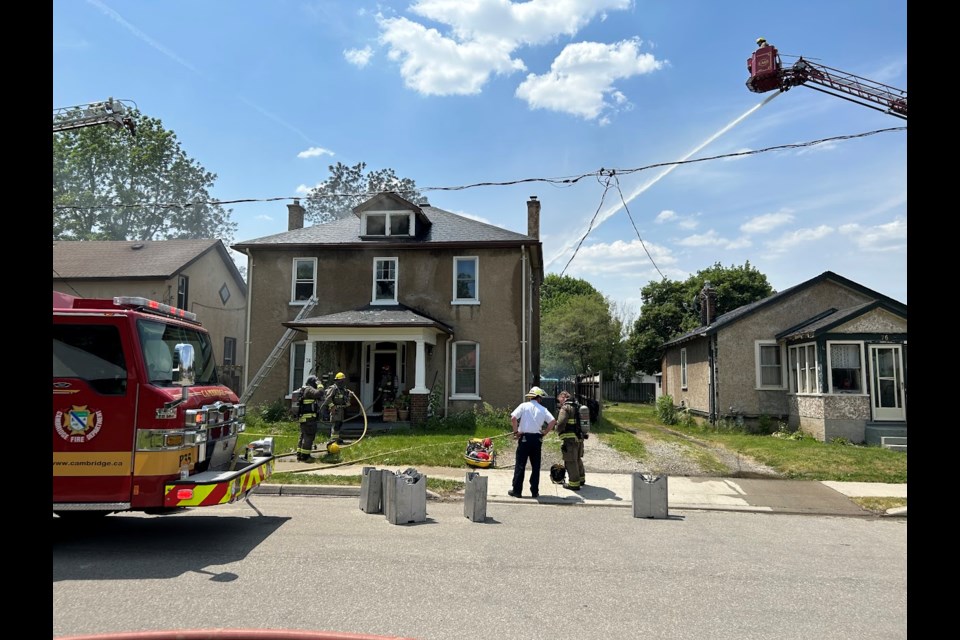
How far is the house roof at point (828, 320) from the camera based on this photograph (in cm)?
1719

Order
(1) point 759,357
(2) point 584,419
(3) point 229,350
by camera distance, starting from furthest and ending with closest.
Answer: (3) point 229,350 < (1) point 759,357 < (2) point 584,419

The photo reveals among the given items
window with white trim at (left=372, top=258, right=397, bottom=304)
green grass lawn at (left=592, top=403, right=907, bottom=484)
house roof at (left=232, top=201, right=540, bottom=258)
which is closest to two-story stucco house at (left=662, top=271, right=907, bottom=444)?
green grass lawn at (left=592, top=403, right=907, bottom=484)

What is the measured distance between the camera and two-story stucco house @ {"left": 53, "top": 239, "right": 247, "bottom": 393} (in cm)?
2325

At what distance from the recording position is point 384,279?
2003 centimetres

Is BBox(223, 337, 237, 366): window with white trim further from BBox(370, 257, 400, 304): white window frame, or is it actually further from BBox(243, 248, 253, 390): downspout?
BBox(370, 257, 400, 304): white window frame

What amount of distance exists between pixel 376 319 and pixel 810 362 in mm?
13617

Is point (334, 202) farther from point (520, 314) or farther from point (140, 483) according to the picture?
point (140, 483)

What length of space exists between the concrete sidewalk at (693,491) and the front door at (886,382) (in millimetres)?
6837

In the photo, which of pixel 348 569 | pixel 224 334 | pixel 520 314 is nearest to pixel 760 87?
pixel 520 314

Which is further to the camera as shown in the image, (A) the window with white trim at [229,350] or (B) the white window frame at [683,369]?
(A) the window with white trim at [229,350]

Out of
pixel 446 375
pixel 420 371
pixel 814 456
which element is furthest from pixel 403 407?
pixel 814 456

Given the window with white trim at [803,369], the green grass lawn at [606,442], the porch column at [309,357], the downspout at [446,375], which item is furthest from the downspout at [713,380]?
the porch column at [309,357]

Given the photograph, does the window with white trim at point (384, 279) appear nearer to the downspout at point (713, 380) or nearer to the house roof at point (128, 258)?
the house roof at point (128, 258)

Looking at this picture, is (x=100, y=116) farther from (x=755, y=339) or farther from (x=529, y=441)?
(x=755, y=339)
